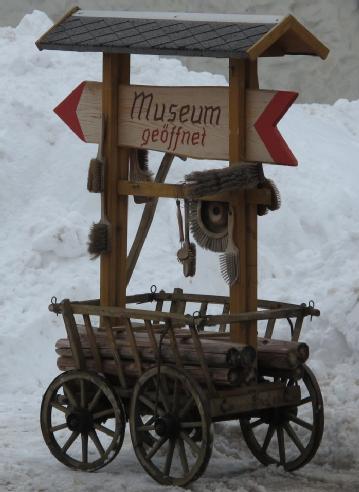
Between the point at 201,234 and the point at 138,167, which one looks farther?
the point at 138,167

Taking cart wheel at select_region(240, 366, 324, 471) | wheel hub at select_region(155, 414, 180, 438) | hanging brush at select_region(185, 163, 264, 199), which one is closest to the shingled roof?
hanging brush at select_region(185, 163, 264, 199)

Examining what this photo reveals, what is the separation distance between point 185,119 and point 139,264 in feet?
13.7

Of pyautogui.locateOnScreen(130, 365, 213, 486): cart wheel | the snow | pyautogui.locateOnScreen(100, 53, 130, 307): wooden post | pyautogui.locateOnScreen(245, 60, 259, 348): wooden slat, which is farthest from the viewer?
pyautogui.locateOnScreen(100, 53, 130, 307): wooden post

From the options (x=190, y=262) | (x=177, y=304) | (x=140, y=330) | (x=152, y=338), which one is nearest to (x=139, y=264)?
(x=177, y=304)

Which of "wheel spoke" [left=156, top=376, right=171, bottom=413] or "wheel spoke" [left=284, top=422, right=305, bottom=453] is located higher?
"wheel spoke" [left=156, top=376, right=171, bottom=413]

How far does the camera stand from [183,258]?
8.52 metres

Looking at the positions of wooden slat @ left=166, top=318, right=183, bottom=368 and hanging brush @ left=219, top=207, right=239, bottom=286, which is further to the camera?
hanging brush @ left=219, top=207, right=239, bottom=286

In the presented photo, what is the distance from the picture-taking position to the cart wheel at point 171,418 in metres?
7.74

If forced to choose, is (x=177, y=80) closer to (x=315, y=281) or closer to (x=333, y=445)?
(x=315, y=281)

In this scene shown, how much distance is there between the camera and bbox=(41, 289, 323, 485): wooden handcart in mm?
7867

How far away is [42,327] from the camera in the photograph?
11.4 meters

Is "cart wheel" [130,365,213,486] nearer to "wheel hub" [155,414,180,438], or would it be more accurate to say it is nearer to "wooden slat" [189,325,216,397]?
"wheel hub" [155,414,180,438]

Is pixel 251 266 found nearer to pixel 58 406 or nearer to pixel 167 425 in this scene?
pixel 167 425

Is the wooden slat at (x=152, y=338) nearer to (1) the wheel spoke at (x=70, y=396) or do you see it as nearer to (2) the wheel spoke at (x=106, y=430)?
(2) the wheel spoke at (x=106, y=430)
